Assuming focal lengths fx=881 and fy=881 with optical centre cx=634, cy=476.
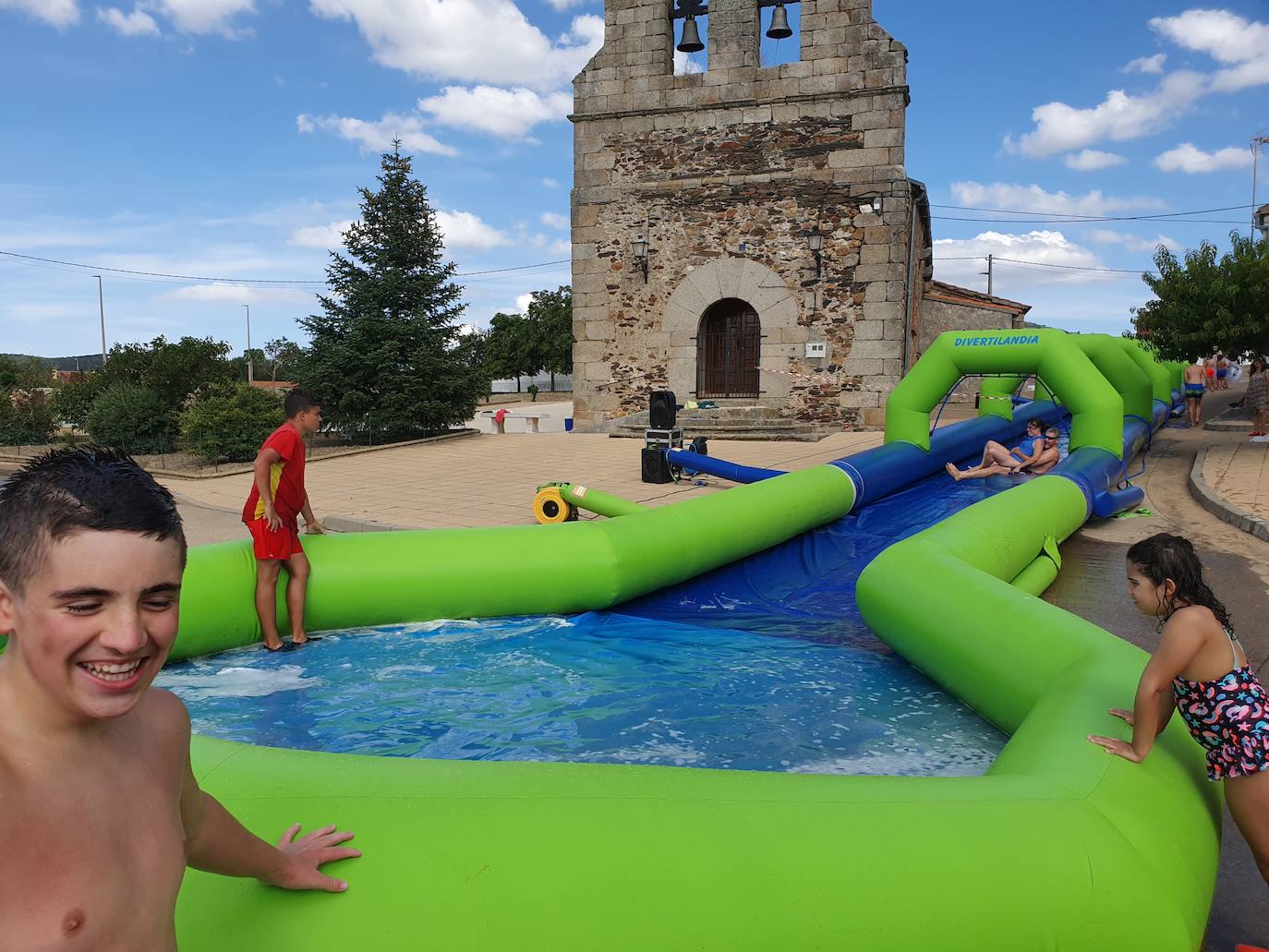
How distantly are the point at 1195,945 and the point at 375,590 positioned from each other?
406 centimetres

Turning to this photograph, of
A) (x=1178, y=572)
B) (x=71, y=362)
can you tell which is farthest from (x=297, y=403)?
(x=71, y=362)

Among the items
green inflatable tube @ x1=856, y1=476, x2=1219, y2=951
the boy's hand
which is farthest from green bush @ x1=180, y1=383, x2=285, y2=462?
the boy's hand

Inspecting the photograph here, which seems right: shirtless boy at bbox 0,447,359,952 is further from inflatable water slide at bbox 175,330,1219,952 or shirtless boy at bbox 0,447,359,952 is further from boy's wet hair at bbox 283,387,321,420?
boy's wet hair at bbox 283,387,321,420

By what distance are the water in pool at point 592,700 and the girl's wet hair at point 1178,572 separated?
118cm

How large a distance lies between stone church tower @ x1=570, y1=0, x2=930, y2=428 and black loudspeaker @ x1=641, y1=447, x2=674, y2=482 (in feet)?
21.6

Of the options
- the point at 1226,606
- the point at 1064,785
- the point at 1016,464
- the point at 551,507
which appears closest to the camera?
the point at 1064,785

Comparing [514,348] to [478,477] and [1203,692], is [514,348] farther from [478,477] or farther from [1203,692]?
[1203,692]

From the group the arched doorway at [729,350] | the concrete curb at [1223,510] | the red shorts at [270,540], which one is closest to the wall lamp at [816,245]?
the arched doorway at [729,350]

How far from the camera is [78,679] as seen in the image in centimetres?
118

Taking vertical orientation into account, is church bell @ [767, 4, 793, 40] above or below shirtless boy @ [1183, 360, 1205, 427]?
above

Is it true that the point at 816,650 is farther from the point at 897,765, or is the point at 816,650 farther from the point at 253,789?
the point at 253,789

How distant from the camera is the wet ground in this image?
250cm

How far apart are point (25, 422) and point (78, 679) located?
2190cm

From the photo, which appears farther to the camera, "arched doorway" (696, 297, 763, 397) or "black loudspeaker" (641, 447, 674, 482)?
"arched doorway" (696, 297, 763, 397)
